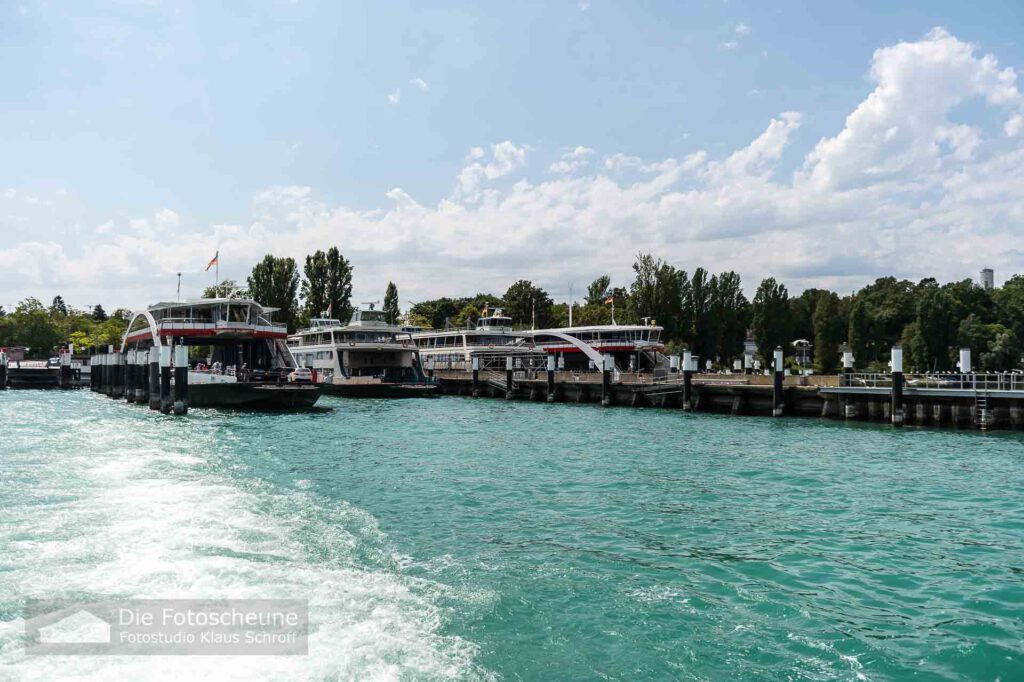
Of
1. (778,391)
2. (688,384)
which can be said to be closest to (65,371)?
(688,384)

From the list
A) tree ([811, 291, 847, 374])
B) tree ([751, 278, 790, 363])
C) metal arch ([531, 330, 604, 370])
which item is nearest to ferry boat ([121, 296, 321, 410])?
metal arch ([531, 330, 604, 370])

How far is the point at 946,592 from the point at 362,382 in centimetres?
4945

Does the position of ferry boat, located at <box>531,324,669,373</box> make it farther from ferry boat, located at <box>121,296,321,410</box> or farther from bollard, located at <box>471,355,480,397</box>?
ferry boat, located at <box>121,296,321,410</box>

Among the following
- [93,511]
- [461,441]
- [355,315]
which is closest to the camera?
[93,511]

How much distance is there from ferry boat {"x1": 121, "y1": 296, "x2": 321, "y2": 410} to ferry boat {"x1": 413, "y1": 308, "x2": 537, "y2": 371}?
70.5 ft

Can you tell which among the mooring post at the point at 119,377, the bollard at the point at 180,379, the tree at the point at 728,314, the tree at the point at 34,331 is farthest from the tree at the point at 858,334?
the tree at the point at 34,331

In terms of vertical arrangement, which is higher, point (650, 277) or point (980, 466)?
point (650, 277)

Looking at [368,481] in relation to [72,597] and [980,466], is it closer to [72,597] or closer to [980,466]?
[72,597]

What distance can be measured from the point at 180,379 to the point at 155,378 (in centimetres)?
565

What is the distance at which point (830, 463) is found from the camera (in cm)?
2219

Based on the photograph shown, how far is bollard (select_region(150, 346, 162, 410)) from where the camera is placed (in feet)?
134

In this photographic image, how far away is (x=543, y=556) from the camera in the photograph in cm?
1138

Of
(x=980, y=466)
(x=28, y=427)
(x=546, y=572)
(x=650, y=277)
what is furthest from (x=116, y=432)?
(x=650, y=277)

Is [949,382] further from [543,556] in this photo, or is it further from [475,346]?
[475,346]
